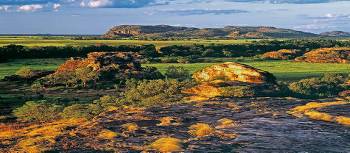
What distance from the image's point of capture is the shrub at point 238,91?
43.2 metres

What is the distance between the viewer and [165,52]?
116m

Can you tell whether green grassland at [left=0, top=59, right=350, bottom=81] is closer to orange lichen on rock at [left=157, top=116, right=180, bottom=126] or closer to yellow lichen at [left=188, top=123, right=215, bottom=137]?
orange lichen on rock at [left=157, top=116, right=180, bottom=126]

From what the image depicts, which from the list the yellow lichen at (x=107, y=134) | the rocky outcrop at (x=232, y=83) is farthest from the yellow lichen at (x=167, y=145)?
the rocky outcrop at (x=232, y=83)

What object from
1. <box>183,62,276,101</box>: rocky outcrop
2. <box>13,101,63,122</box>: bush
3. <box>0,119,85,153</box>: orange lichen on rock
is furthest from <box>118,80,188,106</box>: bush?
<box>0,119,85,153</box>: orange lichen on rock

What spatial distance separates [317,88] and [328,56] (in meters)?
56.6

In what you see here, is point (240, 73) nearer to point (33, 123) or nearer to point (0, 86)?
point (33, 123)

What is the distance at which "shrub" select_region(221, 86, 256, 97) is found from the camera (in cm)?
4316

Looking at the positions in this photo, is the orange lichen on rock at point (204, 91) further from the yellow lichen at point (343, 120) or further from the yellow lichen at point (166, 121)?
the yellow lichen at point (343, 120)

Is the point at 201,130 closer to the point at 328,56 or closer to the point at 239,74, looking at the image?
the point at 239,74

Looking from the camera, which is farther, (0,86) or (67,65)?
(67,65)

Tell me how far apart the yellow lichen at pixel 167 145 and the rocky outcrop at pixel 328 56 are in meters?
81.4

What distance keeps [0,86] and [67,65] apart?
10369 millimetres

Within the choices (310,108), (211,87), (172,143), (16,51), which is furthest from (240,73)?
(16,51)

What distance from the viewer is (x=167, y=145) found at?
2597 centimetres
